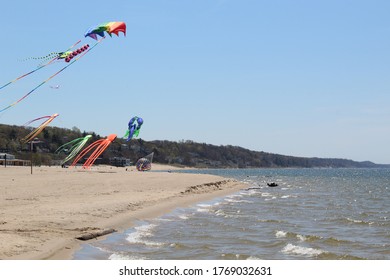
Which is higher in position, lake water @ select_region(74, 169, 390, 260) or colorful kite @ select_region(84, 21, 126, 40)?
colorful kite @ select_region(84, 21, 126, 40)

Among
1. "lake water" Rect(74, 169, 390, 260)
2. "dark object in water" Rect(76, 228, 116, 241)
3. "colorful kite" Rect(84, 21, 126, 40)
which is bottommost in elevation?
"lake water" Rect(74, 169, 390, 260)

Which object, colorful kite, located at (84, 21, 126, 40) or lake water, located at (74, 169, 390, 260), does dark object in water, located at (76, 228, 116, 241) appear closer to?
lake water, located at (74, 169, 390, 260)

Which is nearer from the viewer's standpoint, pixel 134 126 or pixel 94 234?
pixel 94 234

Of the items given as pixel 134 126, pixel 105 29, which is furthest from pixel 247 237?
pixel 134 126

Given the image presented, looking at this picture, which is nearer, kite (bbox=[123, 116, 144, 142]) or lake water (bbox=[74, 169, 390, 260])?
lake water (bbox=[74, 169, 390, 260])

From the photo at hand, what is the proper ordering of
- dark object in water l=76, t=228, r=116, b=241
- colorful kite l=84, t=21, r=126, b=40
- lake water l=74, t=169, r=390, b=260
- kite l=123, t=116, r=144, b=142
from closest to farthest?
lake water l=74, t=169, r=390, b=260, dark object in water l=76, t=228, r=116, b=241, colorful kite l=84, t=21, r=126, b=40, kite l=123, t=116, r=144, b=142

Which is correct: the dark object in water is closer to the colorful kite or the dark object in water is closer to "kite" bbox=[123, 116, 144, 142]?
the colorful kite

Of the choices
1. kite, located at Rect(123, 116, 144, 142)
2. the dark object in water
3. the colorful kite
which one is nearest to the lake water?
the dark object in water

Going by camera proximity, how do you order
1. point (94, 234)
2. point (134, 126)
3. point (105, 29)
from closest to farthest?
point (94, 234), point (105, 29), point (134, 126)

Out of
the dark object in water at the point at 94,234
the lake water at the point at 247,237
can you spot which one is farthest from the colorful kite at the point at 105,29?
the dark object in water at the point at 94,234

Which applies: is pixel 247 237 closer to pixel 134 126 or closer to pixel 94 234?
pixel 94 234

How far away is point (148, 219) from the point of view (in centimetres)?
2128

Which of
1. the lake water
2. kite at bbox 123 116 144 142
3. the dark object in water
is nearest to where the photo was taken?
the lake water

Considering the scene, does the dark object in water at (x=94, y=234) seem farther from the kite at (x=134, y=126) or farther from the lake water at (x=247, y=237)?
the kite at (x=134, y=126)
